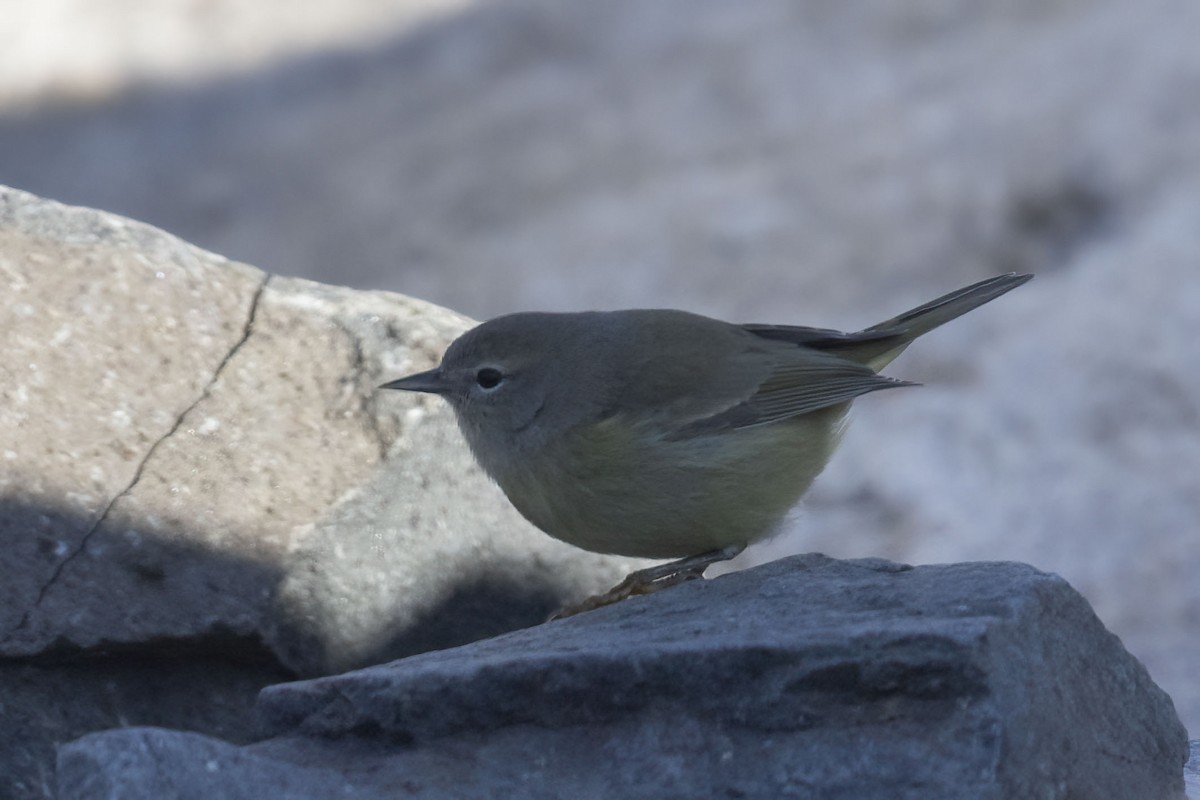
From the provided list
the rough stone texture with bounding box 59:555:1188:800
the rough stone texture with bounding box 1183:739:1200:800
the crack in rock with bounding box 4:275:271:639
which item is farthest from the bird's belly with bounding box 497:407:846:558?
the rough stone texture with bounding box 1183:739:1200:800

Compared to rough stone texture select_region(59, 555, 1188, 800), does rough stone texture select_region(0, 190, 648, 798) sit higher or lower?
higher

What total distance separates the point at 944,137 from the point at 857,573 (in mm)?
6522

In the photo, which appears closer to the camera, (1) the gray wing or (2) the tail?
(1) the gray wing

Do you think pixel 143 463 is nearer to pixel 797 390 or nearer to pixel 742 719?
pixel 797 390

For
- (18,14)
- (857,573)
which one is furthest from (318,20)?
(857,573)

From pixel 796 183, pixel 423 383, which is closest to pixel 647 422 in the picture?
pixel 423 383

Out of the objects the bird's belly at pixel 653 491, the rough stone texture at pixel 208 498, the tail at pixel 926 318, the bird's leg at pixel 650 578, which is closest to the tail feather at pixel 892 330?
the tail at pixel 926 318

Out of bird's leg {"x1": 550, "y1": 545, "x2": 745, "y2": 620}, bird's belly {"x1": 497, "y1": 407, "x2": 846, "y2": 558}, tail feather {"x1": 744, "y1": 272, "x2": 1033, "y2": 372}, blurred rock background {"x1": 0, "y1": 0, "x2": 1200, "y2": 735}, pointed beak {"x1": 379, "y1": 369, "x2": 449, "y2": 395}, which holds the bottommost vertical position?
bird's leg {"x1": 550, "y1": 545, "x2": 745, "y2": 620}

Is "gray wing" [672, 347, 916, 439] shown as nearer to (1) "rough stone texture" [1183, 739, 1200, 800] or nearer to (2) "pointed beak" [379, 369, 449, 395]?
(2) "pointed beak" [379, 369, 449, 395]

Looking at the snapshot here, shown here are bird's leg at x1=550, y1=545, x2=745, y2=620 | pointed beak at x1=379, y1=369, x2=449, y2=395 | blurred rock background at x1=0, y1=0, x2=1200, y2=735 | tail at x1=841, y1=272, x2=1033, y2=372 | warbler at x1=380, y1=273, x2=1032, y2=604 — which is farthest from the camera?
blurred rock background at x1=0, y1=0, x2=1200, y2=735

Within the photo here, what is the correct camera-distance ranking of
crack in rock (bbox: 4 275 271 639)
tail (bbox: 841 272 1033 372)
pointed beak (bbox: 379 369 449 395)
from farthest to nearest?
tail (bbox: 841 272 1033 372)
pointed beak (bbox: 379 369 449 395)
crack in rock (bbox: 4 275 271 639)

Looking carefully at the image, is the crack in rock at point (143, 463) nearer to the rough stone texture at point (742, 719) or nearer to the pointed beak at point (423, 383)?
the pointed beak at point (423, 383)

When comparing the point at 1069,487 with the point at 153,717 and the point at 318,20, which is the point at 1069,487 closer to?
the point at 153,717

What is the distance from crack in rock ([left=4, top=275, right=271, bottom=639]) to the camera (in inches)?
150
